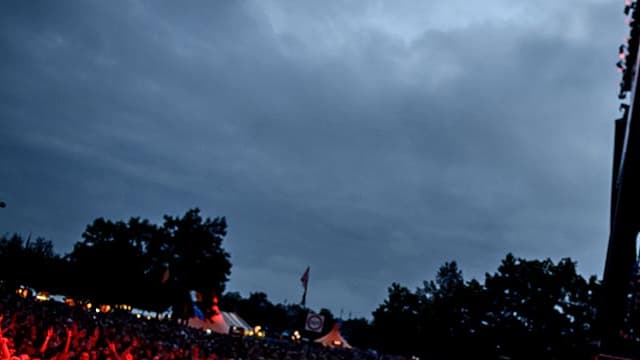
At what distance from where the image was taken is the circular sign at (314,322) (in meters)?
15.5

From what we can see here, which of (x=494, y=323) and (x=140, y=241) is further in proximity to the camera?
(x=140, y=241)

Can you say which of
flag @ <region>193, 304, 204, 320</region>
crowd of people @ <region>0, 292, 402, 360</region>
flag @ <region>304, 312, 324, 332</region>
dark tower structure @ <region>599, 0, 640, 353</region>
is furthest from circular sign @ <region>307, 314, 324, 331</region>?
flag @ <region>193, 304, 204, 320</region>

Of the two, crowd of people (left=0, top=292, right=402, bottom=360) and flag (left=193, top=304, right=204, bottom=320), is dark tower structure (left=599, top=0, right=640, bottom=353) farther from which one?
flag (left=193, top=304, right=204, bottom=320)

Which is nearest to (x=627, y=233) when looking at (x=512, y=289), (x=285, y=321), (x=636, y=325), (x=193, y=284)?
(x=636, y=325)

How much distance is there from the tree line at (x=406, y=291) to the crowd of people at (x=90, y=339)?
921cm

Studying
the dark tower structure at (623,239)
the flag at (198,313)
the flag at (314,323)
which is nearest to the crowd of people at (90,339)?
the flag at (314,323)

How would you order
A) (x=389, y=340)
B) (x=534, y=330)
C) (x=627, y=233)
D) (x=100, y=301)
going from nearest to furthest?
(x=627, y=233) → (x=534, y=330) → (x=100, y=301) → (x=389, y=340)

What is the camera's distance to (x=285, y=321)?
141 meters

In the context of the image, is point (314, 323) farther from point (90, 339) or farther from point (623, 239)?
point (623, 239)

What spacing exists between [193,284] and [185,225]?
6.98 metres

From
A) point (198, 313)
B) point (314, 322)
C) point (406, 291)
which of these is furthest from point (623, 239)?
point (406, 291)

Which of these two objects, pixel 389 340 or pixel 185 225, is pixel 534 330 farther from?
pixel 185 225

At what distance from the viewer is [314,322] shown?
15.6m

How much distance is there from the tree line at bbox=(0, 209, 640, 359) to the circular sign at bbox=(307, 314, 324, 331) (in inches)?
274
